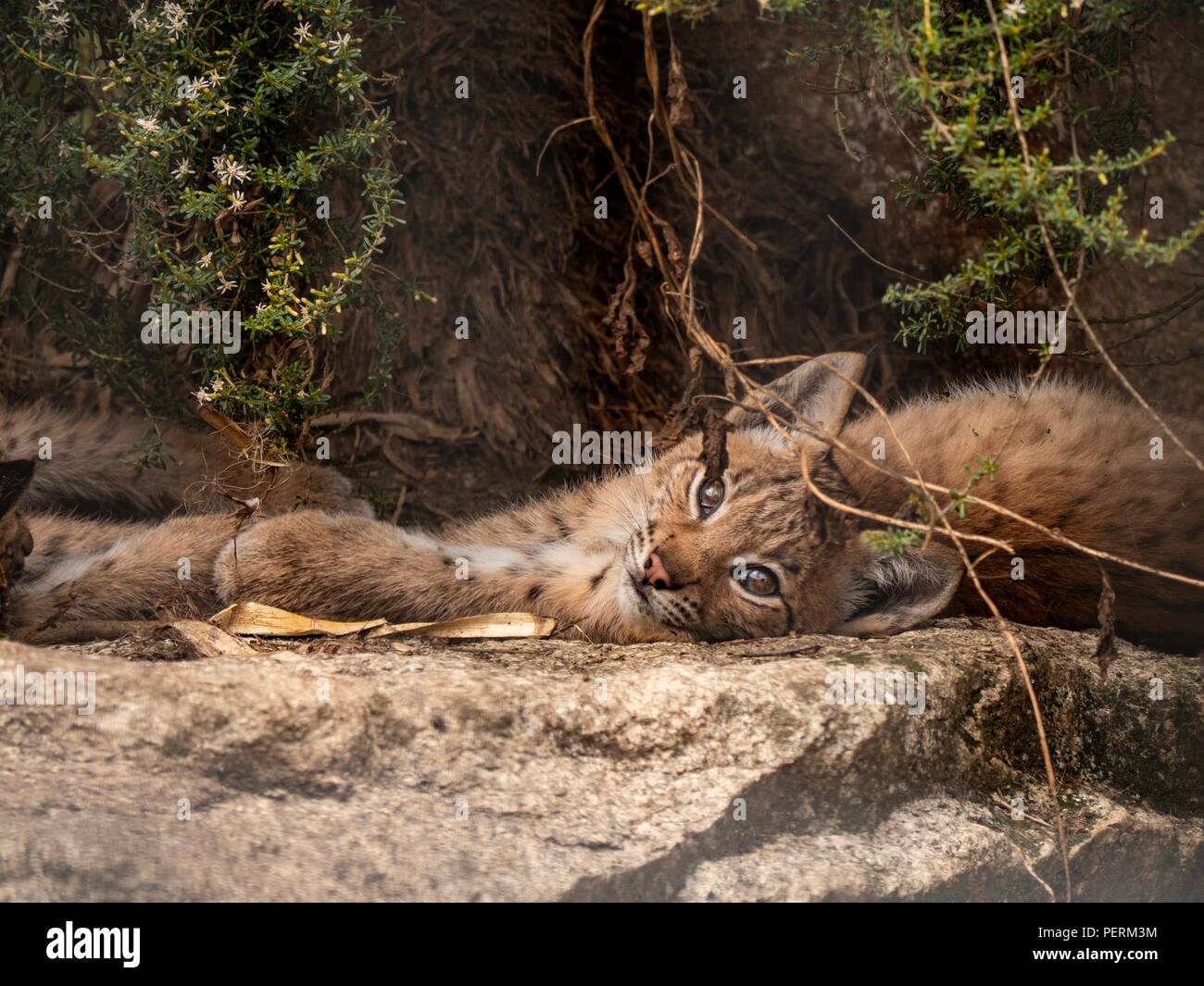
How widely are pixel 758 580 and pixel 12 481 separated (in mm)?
2207

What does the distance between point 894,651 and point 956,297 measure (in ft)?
3.24

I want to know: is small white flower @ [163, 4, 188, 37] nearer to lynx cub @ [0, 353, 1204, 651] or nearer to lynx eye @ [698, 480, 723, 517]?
lynx cub @ [0, 353, 1204, 651]

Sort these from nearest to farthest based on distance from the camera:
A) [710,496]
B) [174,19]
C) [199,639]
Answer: [199,639] < [174,19] < [710,496]

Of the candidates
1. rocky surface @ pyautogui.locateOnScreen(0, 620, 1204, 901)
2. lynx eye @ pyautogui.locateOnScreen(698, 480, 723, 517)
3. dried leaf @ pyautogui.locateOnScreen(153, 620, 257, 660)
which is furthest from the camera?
lynx eye @ pyautogui.locateOnScreen(698, 480, 723, 517)

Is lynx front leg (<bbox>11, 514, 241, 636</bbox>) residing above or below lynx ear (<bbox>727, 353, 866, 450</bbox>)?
below

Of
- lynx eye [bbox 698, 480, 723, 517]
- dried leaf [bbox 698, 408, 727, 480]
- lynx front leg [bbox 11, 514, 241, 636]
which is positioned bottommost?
Result: lynx front leg [bbox 11, 514, 241, 636]

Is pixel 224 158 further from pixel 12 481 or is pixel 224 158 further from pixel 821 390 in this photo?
pixel 821 390

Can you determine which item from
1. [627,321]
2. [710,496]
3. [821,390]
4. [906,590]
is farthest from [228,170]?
[906,590]

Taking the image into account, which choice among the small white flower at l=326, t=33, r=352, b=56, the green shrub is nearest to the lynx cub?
the green shrub

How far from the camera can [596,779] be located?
8.55 ft

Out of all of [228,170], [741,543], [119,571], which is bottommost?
[119,571]

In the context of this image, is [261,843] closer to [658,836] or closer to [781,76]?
[658,836]

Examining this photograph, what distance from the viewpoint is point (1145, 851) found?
9.46 feet

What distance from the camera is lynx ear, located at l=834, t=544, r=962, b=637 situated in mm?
3287
